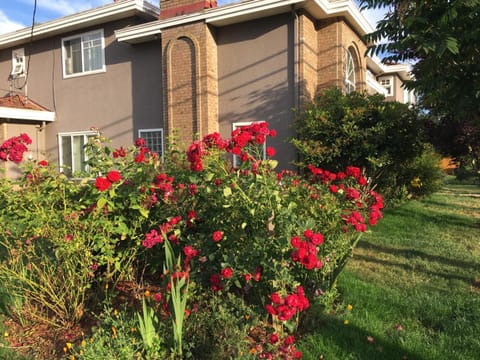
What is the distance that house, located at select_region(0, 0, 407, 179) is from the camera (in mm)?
9242

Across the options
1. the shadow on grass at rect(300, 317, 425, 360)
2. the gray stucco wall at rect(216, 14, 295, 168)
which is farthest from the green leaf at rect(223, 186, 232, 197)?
the gray stucco wall at rect(216, 14, 295, 168)

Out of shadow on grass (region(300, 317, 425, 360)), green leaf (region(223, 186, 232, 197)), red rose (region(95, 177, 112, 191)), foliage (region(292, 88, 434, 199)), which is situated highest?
foliage (region(292, 88, 434, 199))

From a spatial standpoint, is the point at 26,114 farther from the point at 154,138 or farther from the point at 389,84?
the point at 389,84

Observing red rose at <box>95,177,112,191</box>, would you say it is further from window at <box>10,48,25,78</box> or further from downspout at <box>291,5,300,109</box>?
window at <box>10,48,25,78</box>

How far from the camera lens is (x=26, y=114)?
12719mm

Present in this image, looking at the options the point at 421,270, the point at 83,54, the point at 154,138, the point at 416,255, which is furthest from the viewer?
the point at 83,54

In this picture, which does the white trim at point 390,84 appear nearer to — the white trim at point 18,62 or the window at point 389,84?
the window at point 389,84

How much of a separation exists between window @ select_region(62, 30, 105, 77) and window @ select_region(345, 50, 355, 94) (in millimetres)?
7642

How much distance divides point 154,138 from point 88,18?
439 cm

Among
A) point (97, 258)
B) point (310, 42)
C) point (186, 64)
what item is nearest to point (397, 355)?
point (97, 258)

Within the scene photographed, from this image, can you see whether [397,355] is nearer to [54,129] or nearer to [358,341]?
[358,341]

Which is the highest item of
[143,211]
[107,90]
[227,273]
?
[107,90]

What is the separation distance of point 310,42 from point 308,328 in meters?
7.71

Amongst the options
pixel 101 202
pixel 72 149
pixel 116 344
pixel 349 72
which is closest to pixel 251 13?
pixel 349 72
